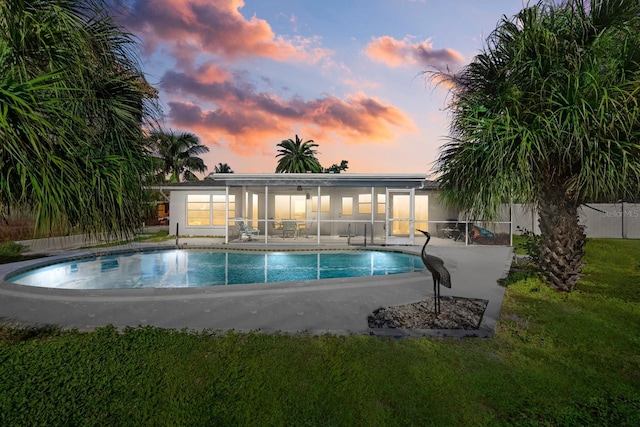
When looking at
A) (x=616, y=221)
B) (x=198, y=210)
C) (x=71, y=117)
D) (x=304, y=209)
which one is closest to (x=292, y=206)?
(x=304, y=209)

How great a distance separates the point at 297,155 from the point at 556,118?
34.7 metres

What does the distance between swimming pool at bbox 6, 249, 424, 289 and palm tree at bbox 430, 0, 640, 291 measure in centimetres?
427

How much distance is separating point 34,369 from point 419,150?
781 inches

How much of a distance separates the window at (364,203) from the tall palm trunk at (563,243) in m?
12.3

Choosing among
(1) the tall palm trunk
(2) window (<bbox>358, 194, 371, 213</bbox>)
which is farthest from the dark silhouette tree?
(1) the tall palm trunk

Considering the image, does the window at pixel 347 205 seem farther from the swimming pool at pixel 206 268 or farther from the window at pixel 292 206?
the swimming pool at pixel 206 268

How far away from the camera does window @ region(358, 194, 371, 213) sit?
1939 centimetres

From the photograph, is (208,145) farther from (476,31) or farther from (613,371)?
(613,371)

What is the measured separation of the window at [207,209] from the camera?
1912 centimetres

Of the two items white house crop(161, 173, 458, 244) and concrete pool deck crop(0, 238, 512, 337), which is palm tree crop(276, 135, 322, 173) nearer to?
white house crop(161, 173, 458, 244)

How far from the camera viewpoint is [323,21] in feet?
43.3

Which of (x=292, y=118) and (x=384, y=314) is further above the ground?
(x=292, y=118)

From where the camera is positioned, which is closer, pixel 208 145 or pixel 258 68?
pixel 258 68

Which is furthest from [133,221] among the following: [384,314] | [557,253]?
[557,253]
